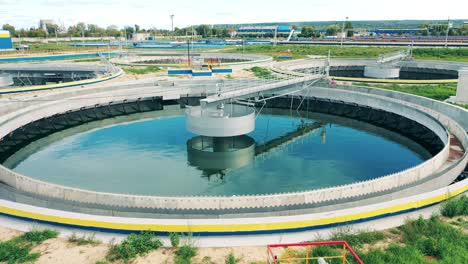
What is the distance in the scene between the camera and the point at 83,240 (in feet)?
42.0

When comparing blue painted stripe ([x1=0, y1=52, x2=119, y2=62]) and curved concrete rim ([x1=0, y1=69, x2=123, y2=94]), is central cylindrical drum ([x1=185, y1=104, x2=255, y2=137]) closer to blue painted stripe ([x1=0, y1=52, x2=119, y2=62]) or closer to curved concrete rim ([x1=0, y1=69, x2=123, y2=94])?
curved concrete rim ([x1=0, y1=69, x2=123, y2=94])

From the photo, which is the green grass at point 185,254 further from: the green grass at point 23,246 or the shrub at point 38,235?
the shrub at point 38,235

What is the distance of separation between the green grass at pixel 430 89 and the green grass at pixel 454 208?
83.7 ft

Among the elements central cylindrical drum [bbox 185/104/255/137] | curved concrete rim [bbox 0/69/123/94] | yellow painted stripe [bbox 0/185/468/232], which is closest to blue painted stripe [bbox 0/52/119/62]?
curved concrete rim [bbox 0/69/123/94]

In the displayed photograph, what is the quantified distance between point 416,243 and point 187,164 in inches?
645

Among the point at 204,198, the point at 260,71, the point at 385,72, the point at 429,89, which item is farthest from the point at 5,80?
the point at 385,72

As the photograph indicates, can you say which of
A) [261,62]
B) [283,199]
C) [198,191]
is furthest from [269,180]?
[261,62]

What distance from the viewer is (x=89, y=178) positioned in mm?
22594

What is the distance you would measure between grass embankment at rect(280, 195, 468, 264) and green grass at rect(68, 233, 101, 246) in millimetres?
6969

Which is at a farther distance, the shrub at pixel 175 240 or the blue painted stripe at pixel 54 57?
the blue painted stripe at pixel 54 57

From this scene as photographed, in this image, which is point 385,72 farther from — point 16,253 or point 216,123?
point 16,253

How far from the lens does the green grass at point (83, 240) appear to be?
1272cm

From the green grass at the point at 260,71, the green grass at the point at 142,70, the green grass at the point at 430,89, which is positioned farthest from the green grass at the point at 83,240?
the green grass at the point at 142,70

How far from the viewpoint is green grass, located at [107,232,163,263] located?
11906 millimetres
